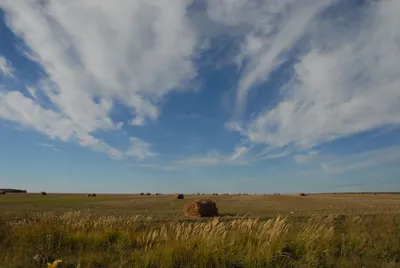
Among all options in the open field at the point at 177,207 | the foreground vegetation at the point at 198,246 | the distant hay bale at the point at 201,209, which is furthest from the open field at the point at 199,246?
the distant hay bale at the point at 201,209

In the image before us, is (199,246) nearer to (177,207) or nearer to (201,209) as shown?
(201,209)

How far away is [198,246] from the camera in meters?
8.54

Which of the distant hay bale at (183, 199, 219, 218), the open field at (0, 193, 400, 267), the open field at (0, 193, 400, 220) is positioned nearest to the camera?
the open field at (0, 193, 400, 267)

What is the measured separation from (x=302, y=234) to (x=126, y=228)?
6165 mm

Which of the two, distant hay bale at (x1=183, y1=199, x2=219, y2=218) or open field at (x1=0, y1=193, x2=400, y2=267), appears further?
distant hay bale at (x1=183, y1=199, x2=219, y2=218)

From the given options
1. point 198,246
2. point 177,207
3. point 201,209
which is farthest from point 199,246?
point 177,207

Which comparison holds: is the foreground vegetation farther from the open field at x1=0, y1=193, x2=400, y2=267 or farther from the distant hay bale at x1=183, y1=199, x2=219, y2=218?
the distant hay bale at x1=183, y1=199, x2=219, y2=218

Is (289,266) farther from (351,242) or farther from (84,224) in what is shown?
(84,224)

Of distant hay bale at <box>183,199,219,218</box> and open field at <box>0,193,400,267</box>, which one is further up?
distant hay bale at <box>183,199,219,218</box>

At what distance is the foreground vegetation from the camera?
7996 mm

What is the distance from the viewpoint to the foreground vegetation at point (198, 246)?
7996mm

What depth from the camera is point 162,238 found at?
9523mm

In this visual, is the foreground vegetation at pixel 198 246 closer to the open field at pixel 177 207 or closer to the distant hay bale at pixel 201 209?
the open field at pixel 177 207

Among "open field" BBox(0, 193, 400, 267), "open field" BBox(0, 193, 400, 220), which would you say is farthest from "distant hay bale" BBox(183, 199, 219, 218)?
"open field" BBox(0, 193, 400, 267)
